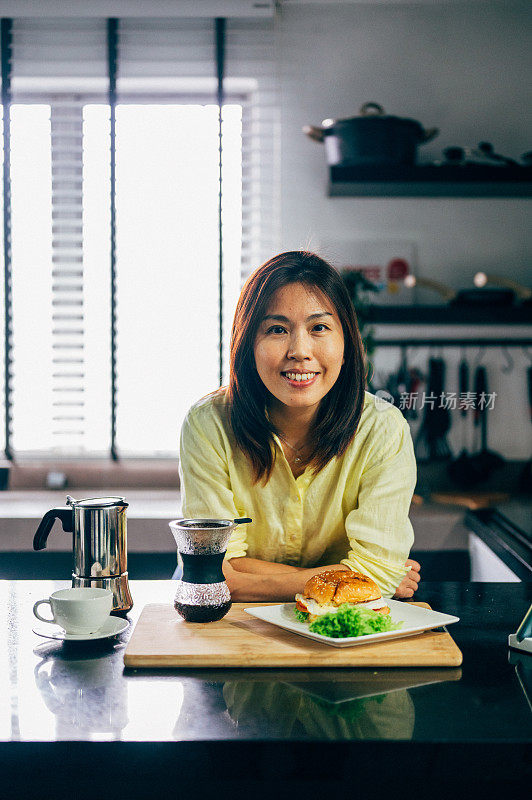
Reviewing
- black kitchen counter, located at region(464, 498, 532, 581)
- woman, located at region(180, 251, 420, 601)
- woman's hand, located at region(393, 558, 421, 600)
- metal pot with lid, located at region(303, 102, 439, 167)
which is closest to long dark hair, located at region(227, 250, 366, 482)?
woman, located at region(180, 251, 420, 601)

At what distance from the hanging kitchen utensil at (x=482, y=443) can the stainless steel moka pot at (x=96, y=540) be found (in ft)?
7.15

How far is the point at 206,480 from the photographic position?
1695 mm

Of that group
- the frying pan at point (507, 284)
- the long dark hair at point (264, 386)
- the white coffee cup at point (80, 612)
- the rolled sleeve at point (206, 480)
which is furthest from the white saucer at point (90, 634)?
the frying pan at point (507, 284)

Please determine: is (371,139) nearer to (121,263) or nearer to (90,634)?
(121,263)

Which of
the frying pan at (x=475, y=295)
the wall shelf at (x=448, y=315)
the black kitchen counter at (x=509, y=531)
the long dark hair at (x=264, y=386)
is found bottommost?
the black kitchen counter at (x=509, y=531)

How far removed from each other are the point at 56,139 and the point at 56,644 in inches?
107

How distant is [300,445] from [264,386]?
0.52 ft

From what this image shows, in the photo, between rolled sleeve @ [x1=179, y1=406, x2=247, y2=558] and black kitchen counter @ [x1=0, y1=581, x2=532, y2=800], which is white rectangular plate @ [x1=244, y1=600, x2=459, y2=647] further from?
rolled sleeve @ [x1=179, y1=406, x2=247, y2=558]

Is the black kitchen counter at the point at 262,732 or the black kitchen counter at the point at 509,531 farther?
the black kitchen counter at the point at 509,531

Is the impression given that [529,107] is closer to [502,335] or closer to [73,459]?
[502,335]

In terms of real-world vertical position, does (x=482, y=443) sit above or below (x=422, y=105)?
below

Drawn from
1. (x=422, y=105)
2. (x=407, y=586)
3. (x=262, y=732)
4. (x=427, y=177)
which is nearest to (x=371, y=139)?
(x=427, y=177)

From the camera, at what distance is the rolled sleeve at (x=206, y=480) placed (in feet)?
5.48

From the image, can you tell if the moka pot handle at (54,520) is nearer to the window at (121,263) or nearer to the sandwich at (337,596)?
the sandwich at (337,596)
